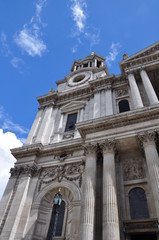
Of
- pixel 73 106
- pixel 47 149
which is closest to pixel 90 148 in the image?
pixel 47 149

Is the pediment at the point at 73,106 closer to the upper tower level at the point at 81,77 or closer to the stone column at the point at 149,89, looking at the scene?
the upper tower level at the point at 81,77

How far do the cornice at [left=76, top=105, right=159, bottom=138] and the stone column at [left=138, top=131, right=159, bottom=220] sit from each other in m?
1.50

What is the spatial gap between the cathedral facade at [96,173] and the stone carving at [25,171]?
0.09 m

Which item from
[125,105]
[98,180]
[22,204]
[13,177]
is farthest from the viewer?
[125,105]

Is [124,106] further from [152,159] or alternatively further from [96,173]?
[152,159]

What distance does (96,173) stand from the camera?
13492mm

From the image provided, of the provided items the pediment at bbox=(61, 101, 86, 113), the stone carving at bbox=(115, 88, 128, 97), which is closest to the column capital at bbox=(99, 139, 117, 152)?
the stone carving at bbox=(115, 88, 128, 97)

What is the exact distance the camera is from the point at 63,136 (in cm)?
2080

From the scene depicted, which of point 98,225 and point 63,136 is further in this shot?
point 63,136

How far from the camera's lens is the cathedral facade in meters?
11.1

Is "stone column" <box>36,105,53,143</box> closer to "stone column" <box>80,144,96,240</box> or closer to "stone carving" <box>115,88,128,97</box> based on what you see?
"stone column" <box>80,144,96,240</box>

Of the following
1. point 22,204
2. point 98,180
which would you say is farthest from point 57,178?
point 98,180

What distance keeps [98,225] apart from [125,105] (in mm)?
12758

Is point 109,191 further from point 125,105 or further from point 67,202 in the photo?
point 125,105
